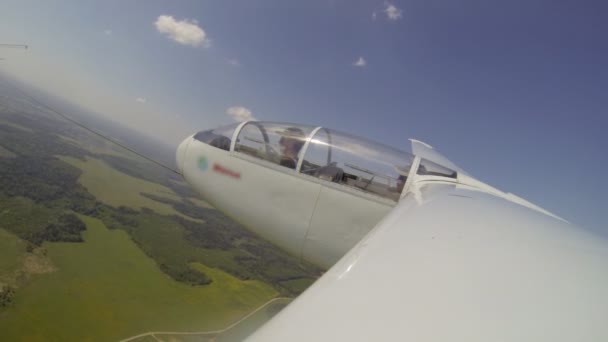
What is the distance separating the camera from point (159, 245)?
48.8m

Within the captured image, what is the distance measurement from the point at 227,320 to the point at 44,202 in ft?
144

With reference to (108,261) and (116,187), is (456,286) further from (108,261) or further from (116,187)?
(116,187)

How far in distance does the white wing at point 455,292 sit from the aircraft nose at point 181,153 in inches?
214

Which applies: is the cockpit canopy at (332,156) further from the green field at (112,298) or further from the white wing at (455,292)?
the green field at (112,298)

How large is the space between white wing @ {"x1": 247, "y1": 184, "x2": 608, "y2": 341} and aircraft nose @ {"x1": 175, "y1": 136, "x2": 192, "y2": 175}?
543 cm

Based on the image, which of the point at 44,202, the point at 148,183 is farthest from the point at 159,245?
the point at 148,183

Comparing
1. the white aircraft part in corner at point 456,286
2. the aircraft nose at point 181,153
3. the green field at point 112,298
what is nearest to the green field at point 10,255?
the green field at point 112,298

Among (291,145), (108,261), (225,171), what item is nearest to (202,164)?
(225,171)

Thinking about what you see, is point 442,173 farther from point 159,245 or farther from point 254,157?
point 159,245

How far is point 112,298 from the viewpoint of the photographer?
3052 cm

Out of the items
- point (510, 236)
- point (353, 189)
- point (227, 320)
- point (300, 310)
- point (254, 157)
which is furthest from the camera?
point (227, 320)

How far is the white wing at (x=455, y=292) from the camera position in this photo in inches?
32.1

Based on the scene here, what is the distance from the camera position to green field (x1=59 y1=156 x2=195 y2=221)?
2527 inches

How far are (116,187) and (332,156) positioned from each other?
8561 centimetres
